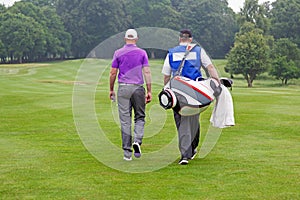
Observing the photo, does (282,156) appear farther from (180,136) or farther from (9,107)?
(9,107)

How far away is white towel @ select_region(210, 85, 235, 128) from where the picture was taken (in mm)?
8914

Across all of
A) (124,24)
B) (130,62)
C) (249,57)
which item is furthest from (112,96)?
(124,24)

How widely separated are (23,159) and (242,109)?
1238 cm

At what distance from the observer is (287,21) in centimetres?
10788

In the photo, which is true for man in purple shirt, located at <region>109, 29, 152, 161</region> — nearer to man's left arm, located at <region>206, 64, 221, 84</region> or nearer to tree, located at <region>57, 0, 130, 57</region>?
man's left arm, located at <region>206, 64, 221, 84</region>

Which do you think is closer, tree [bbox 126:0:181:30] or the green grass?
the green grass

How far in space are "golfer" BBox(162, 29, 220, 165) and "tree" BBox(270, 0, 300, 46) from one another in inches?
3913

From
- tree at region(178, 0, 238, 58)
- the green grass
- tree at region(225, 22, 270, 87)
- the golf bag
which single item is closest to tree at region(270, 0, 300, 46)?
tree at region(178, 0, 238, 58)

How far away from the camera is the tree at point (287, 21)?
105812mm

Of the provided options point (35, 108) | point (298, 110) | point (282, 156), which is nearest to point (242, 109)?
point (298, 110)

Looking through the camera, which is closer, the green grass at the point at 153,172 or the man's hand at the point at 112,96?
the green grass at the point at 153,172

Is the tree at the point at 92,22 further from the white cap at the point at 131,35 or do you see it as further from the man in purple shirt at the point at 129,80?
the man in purple shirt at the point at 129,80

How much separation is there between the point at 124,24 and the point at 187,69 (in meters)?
103

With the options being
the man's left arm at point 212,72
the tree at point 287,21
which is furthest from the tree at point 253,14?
the man's left arm at point 212,72
